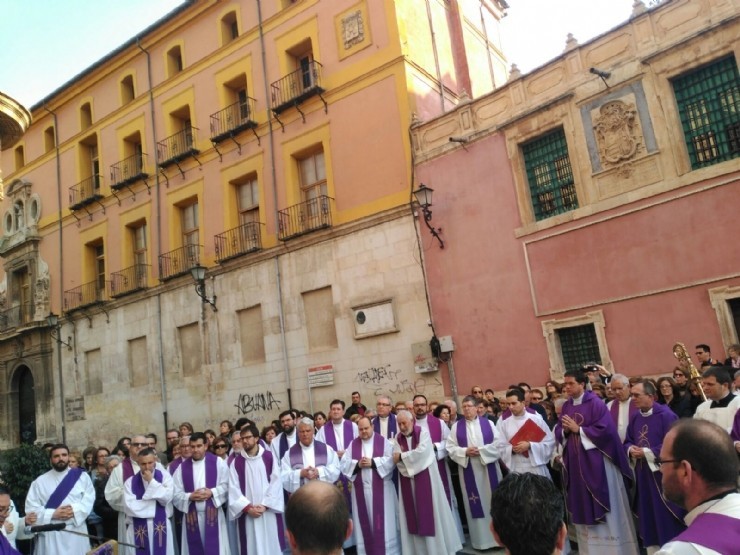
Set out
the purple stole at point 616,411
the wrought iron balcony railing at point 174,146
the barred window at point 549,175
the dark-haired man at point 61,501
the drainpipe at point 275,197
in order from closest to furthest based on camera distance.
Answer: the purple stole at point 616,411, the dark-haired man at point 61,501, the barred window at point 549,175, the drainpipe at point 275,197, the wrought iron balcony railing at point 174,146

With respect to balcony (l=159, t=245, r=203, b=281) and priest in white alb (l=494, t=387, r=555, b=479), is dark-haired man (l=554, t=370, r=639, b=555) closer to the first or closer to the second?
priest in white alb (l=494, t=387, r=555, b=479)

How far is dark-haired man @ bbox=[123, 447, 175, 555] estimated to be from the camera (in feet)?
24.6

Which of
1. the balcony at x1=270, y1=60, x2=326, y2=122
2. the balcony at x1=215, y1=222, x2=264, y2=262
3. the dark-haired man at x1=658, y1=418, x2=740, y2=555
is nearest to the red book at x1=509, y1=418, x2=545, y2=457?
the dark-haired man at x1=658, y1=418, x2=740, y2=555

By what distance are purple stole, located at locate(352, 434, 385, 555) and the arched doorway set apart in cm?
2153

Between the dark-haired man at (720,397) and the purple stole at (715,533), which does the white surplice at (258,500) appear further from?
the purple stole at (715,533)

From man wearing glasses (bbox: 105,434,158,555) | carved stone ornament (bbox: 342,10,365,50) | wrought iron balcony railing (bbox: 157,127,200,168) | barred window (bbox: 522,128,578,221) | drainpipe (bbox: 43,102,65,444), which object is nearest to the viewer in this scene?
man wearing glasses (bbox: 105,434,158,555)

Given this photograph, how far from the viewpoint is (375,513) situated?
8.07m

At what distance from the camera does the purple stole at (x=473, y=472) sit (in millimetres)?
8258

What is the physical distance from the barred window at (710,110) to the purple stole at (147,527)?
35.5 feet

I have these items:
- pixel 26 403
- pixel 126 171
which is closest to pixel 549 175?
pixel 126 171

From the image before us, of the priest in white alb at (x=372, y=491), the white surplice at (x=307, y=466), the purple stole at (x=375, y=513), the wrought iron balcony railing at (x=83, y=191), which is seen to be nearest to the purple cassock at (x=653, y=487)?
the priest in white alb at (x=372, y=491)

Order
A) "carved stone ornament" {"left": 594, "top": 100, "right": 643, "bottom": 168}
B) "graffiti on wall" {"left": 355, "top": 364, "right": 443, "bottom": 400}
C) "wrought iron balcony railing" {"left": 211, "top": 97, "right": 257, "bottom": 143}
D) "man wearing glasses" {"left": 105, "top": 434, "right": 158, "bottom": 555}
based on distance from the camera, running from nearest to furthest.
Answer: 1. "man wearing glasses" {"left": 105, "top": 434, "right": 158, "bottom": 555}
2. "carved stone ornament" {"left": 594, "top": 100, "right": 643, "bottom": 168}
3. "graffiti on wall" {"left": 355, "top": 364, "right": 443, "bottom": 400}
4. "wrought iron balcony railing" {"left": 211, "top": 97, "right": 257, "bottom": 143}

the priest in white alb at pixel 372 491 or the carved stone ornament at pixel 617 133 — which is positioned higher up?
the carved stone ornament at pixel 617 133

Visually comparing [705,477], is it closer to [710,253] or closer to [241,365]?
[710,253]
